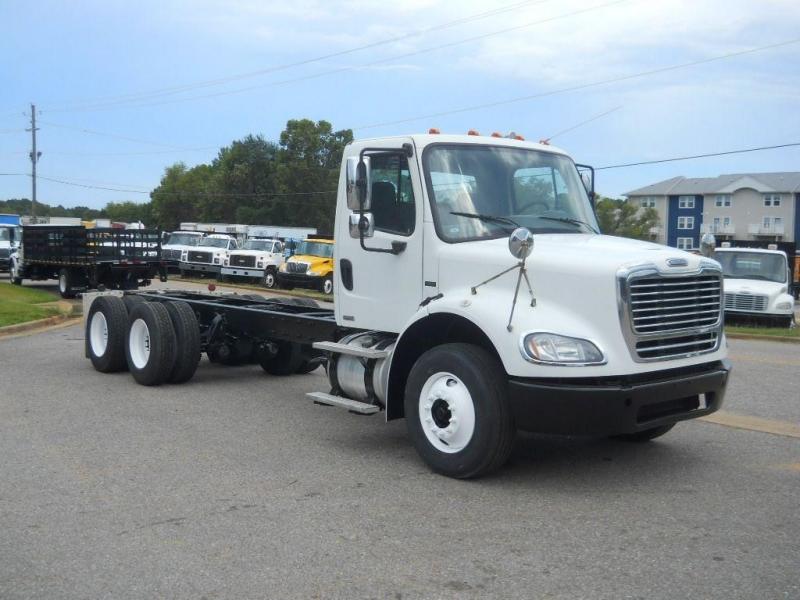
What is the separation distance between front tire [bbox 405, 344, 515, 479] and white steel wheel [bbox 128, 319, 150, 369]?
4989 mm

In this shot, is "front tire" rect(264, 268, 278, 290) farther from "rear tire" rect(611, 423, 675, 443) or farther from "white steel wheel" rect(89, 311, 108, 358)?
"rear tire" rect(611, 423, 675, 443)

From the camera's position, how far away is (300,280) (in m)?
32.9

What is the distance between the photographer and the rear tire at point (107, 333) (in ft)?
36.5

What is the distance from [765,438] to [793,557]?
10.8 feet

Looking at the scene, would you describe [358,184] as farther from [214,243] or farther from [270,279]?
[214,243]

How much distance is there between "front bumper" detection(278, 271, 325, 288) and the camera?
106ft

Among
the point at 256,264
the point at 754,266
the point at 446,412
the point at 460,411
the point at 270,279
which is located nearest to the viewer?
the point at 460,411

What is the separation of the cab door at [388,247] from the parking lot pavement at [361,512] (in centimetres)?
122

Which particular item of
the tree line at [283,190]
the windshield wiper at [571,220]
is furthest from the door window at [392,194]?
the tree line at [283,190]

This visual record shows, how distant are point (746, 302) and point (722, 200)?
72080mm

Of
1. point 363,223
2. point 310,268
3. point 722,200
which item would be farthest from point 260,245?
point 722,200

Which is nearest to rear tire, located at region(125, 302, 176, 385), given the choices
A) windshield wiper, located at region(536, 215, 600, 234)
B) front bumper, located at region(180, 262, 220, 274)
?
windshield wiper, located at region(536, 215, 600, 234)

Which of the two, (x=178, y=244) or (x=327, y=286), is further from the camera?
(x=178, y=244)

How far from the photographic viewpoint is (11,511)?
19.0 ft
